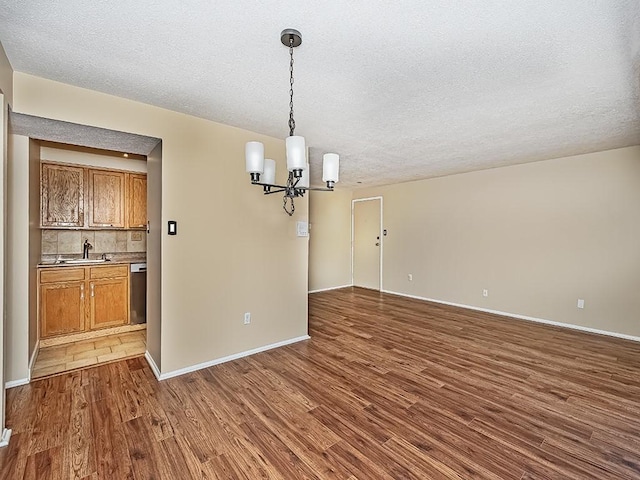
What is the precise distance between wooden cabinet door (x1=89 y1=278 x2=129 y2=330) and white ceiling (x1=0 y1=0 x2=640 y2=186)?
2.38m

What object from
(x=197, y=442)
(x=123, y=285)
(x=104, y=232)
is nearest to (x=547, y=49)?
(x=197, y=442)

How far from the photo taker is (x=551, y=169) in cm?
446

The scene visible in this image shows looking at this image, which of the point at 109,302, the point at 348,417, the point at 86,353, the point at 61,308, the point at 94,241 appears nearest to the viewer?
the point at 348,417

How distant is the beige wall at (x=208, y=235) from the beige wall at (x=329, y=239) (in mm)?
3108

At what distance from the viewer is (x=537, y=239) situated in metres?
4.60

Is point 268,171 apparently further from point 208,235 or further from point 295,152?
point 208,235

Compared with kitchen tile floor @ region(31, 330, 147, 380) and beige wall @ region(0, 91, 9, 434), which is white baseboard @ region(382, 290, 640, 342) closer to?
kitchen tile floor @ region(31, 330, 147, 380)

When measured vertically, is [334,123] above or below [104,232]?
above

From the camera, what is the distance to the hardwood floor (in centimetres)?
179

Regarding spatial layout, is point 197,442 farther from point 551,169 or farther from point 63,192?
point 551,169

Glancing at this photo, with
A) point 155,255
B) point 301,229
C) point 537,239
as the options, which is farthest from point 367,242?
point 155,255

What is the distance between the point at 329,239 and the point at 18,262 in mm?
5232

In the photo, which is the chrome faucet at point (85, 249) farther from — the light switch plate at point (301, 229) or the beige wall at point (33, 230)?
the light switch plate at point (301, 229)

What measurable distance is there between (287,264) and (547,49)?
292 centimetres
